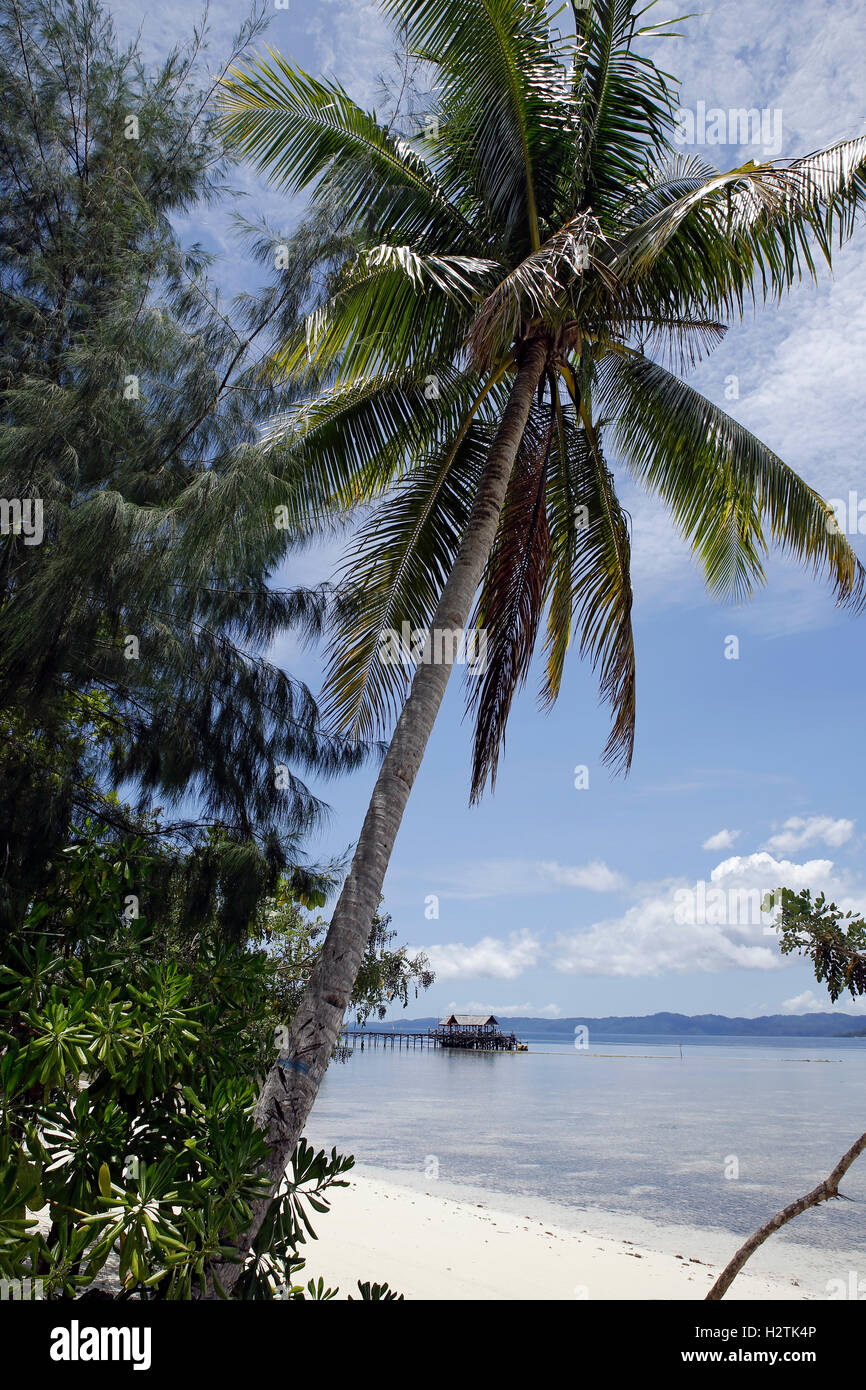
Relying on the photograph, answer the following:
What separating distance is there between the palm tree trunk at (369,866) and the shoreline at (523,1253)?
13.7ft

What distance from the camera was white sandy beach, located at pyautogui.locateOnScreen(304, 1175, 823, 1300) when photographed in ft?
26.8

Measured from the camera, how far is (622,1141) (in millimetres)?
24125

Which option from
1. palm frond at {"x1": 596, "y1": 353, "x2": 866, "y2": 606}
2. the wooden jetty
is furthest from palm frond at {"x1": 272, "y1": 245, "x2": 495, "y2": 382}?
the wooden jetty

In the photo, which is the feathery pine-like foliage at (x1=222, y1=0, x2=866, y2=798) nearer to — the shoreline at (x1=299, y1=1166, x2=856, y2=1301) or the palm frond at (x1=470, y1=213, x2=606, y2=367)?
the palm frond at (x1=470, y1=213, x2=606, y2=367)

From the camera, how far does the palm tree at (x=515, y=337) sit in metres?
5.76

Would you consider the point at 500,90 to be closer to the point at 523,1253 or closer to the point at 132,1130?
the point at 132,1130

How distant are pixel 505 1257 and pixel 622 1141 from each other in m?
16.2

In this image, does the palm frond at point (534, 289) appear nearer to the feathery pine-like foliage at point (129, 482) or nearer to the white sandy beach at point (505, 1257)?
the feathery pine-like foliage at point (129, 482)

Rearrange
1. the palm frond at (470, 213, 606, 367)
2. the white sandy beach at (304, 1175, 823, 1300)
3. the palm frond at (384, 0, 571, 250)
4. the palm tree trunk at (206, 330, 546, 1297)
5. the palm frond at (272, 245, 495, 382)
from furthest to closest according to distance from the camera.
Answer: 1. the white sandy beach at (304, 1175, 823, 1300)
2. the palm frond at (384, 0, 571, 250)
3. the palm frond at (272, 245, 495, 382)
4. the palm frond at (470, 213, 606, 367)
5. the palm tree trunk at (206, 330, 546, 1297)

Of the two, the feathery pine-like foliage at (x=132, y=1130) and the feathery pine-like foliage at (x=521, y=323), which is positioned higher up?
the feathery pine-like foliage at (x=521, y=323)

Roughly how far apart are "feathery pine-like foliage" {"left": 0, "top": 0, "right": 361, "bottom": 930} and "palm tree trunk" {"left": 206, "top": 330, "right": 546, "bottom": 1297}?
137 centimetres

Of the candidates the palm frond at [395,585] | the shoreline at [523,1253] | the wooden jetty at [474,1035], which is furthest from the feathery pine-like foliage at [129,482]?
the wooden jetty at [474,1035]

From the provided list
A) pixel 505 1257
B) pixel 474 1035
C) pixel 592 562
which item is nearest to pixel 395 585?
pixel 592 562
